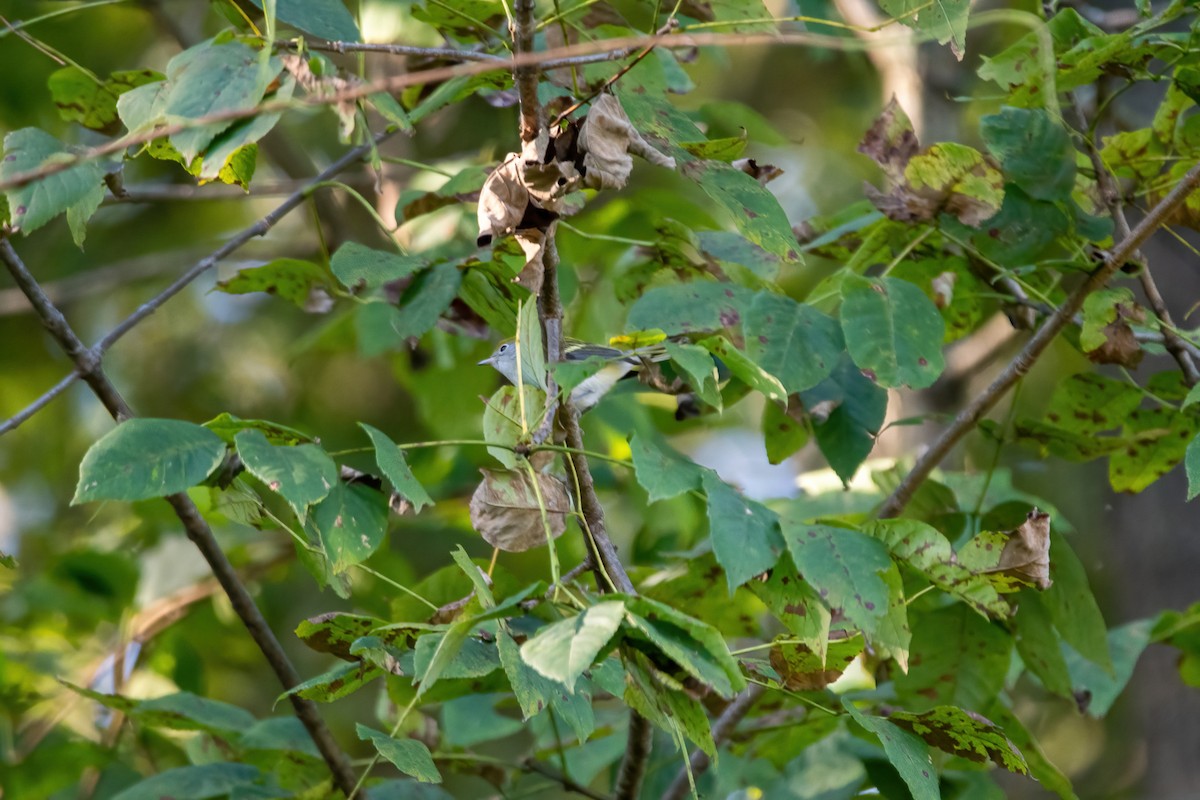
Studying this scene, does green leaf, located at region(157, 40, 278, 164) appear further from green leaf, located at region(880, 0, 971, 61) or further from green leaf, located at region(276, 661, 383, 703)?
green leaf, located at region(880, 0, 971, 61)

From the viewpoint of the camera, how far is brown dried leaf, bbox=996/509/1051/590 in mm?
1007

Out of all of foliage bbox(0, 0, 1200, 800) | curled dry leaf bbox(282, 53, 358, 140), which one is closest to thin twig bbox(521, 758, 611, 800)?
foliage bbox(0, 0, 1200, 800)

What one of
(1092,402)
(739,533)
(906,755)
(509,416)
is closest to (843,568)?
(739,533)

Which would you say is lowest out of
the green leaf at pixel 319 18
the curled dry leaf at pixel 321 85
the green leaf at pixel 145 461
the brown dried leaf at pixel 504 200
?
the green leaf at pixel 145 461

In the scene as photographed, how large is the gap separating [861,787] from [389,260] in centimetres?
93

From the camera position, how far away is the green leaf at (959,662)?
136 centimetres

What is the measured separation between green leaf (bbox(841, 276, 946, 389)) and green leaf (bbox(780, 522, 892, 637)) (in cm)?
23

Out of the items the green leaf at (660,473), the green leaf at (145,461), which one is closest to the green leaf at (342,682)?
the green leaf at (145,461)

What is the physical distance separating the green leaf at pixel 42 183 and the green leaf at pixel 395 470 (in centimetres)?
33

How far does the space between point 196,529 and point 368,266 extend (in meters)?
0.38

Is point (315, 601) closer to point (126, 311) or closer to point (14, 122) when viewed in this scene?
point (126, 311)

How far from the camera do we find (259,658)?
3090 millimetres

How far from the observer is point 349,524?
3.49 ft

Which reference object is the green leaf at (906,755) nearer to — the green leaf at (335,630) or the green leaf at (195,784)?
the green leaf at (335,630)
